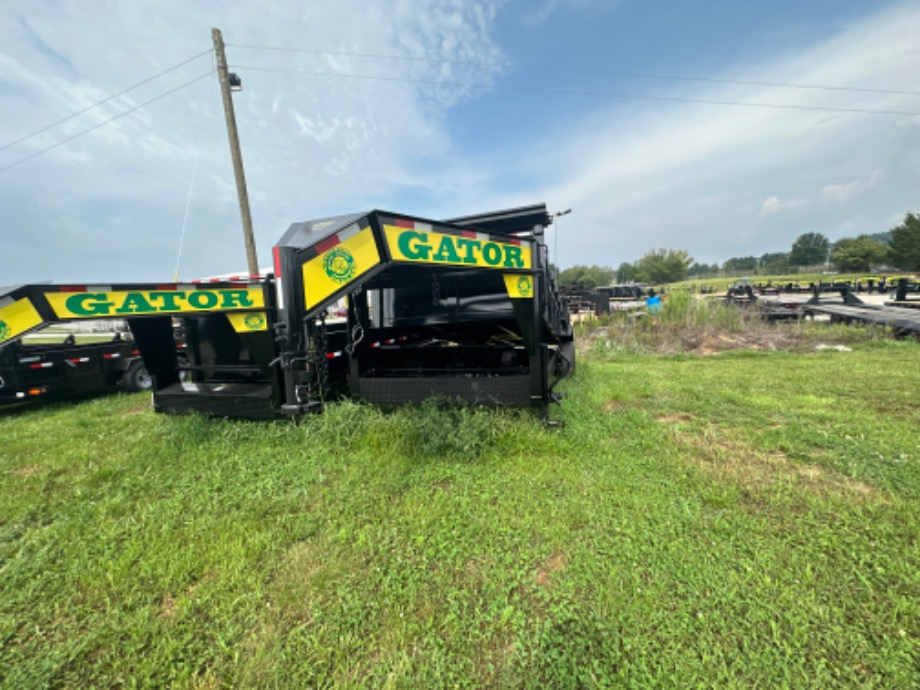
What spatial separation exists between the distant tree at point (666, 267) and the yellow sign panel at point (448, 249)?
88.6 metres

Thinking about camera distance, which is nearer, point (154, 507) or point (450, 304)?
point (154, 507)

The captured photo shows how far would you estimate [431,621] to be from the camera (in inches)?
70.0

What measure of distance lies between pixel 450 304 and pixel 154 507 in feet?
12.3

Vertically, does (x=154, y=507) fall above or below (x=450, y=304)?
below

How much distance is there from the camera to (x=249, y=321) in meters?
3.70

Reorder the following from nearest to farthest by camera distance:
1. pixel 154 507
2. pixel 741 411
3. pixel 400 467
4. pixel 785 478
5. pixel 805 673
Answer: pixel 805 673 → pixel 154 507 → pixel 785 478 → pixel 400 467 → pixel 741 411

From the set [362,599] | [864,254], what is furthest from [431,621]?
[864,254]

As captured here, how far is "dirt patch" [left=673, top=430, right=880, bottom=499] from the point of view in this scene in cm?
281

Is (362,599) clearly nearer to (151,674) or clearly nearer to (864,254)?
(151,674)

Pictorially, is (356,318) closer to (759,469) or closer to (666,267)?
(759,469)

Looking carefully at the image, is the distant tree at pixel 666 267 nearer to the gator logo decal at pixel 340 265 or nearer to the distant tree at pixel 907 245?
the distant tree at pixel 907 245

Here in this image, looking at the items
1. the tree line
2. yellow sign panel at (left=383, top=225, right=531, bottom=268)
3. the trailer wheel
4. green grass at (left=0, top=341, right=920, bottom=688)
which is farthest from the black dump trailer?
the tree line

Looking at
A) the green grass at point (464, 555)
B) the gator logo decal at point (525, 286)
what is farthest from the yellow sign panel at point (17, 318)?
the gator logo decal at point (525, 286)

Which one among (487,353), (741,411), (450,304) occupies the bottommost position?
(741,411)
